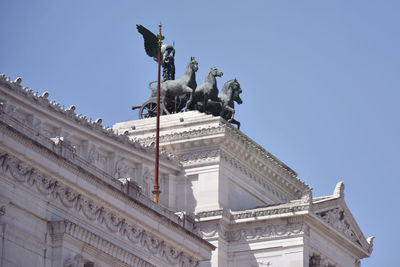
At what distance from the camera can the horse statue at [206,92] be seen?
80375 mm

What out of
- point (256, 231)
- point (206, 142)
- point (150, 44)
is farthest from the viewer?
point (150, 44)

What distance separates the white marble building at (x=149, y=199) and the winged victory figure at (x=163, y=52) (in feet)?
15.7

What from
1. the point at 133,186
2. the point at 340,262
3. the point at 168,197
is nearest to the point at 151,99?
the point at 168,197

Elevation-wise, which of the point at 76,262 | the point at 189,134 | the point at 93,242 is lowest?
the point at 76,262

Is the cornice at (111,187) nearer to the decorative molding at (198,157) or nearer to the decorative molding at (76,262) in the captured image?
the decorative molding at (76,262)

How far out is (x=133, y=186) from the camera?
180 feet

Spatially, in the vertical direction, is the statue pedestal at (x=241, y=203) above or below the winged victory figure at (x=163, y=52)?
below

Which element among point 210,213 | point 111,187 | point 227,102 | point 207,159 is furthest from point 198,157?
point 111,187

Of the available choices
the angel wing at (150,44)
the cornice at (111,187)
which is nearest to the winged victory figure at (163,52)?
the angel wing at (150,44)

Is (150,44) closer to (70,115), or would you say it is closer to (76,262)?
(70,115)

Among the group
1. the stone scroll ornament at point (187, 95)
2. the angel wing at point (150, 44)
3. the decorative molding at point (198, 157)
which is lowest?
the decorative molding at point (198, 157)

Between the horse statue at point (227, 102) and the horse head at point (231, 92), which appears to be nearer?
the horse statue at point (227, 102)

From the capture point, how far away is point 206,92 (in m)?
80.4

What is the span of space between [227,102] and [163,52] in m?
4.44
